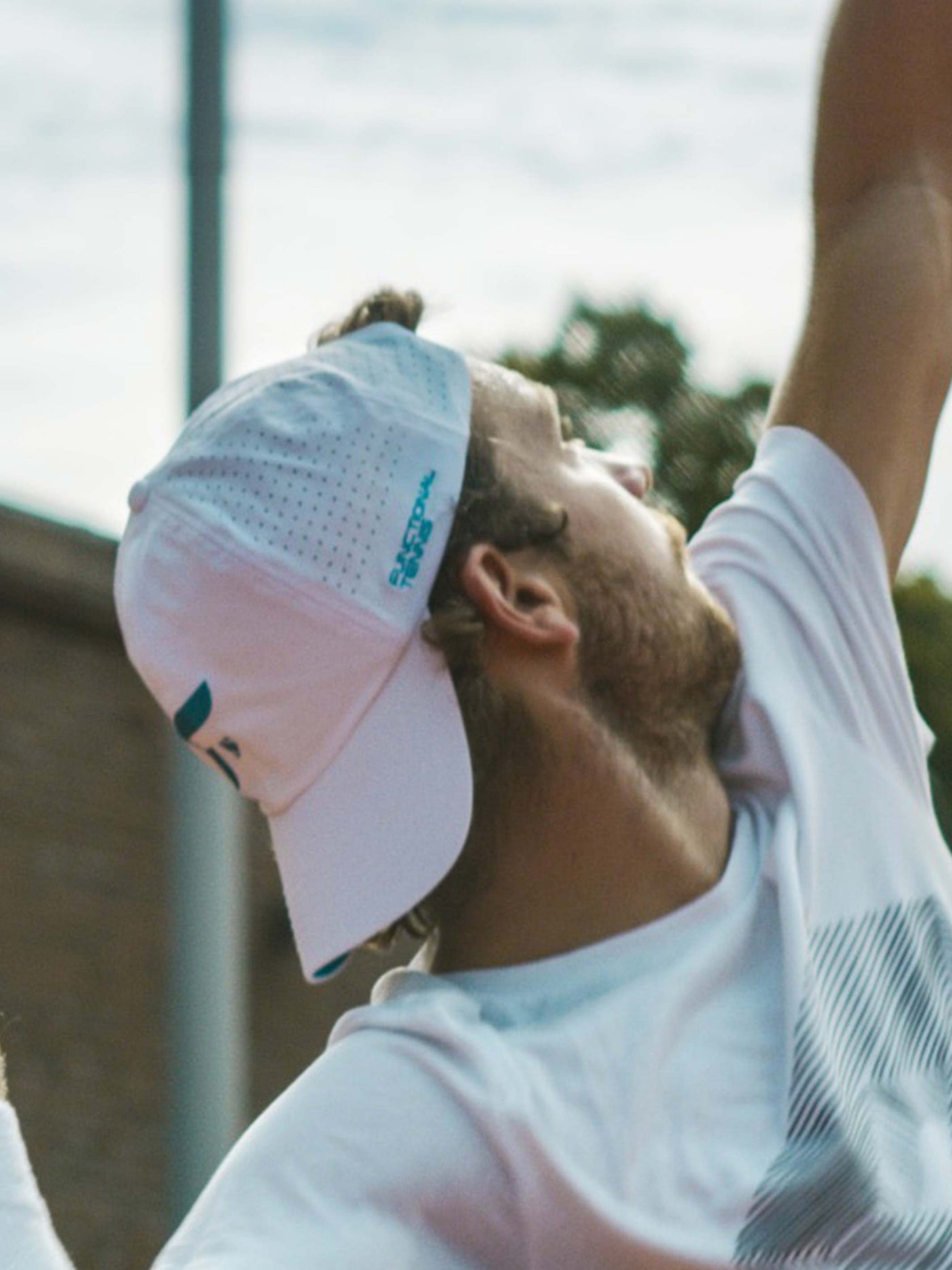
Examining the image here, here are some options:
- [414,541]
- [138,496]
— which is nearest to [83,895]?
[138,496]

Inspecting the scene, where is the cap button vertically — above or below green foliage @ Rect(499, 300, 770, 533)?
above

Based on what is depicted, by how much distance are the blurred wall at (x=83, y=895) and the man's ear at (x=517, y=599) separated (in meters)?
7.58

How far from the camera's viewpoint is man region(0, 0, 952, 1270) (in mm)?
1910

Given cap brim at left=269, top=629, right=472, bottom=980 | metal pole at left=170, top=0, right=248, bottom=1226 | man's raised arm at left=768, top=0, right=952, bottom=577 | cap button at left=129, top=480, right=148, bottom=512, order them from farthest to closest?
metal pole at left=170, top=0, right=248, bottom=1226
man's raised arm at left=768, top=0, right=952, bottom=577
cap button at left=129, top=480, right=148, bottom=512
cap brim at left=269, top=629, right=472, bottom=980

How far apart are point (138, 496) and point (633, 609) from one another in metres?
0.49

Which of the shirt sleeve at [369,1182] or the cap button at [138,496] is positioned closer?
the shirt sleeve at [369,1182]

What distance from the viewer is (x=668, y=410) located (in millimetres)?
15562

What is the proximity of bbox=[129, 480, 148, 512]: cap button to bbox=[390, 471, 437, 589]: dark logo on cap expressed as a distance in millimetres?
260

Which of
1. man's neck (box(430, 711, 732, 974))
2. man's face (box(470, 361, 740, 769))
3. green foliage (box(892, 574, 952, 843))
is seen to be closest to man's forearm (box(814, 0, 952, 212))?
man's face (box(470, 361, 740, 769))

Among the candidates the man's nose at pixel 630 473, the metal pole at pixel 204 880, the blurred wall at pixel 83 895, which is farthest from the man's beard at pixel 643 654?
the blurred wall at pixel 83 895

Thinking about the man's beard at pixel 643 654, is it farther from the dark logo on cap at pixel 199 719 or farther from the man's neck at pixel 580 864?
the dark logo on cap at pixel 199 719

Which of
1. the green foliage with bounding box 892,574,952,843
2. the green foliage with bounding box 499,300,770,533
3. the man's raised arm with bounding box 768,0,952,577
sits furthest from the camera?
the green foliage with bounding box 892,574,952,843

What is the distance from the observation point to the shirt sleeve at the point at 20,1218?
1.73 meters

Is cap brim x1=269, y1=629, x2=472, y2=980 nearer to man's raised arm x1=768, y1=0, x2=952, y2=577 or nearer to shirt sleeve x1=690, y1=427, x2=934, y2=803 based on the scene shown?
shirt sleeve x1=690, y1=427, x2=934, y2=803
